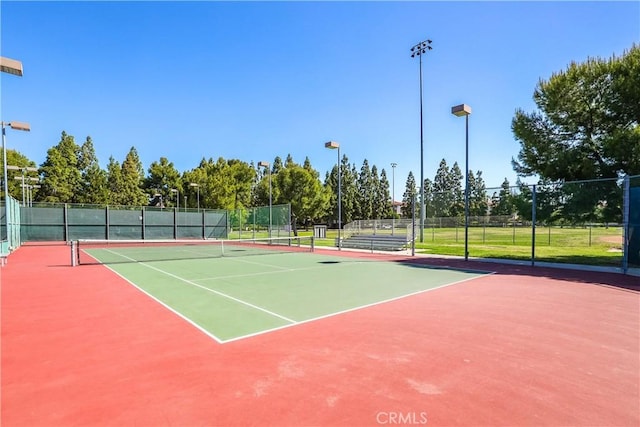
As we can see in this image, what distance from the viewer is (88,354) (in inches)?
168

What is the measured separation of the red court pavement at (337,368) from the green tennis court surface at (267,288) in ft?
1.56

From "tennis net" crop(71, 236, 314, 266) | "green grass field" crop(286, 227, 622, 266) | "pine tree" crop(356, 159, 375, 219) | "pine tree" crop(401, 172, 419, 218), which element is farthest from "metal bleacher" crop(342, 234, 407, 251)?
"pine tree" crop(401, 172, 419, 218)

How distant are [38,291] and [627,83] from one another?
22888mm

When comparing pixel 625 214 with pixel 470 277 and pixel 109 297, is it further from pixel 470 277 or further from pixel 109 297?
pixel 109 297

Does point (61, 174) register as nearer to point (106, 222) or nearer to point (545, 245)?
point (106, 222)

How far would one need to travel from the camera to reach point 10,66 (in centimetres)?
959

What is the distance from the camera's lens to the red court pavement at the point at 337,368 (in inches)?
115

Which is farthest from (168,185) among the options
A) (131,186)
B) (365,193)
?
(365,193)

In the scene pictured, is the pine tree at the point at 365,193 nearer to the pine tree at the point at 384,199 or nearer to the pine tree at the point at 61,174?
the pine tree at the point at 384,199

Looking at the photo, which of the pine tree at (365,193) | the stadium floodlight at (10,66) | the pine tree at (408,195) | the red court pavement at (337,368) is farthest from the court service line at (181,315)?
the pine tree at (408,195)

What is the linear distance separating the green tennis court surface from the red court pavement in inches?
18.7

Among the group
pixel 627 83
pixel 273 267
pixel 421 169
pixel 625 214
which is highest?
pixel 627 83

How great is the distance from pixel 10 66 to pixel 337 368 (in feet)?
40.2

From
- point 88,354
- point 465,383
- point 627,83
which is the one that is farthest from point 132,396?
point 627,83
